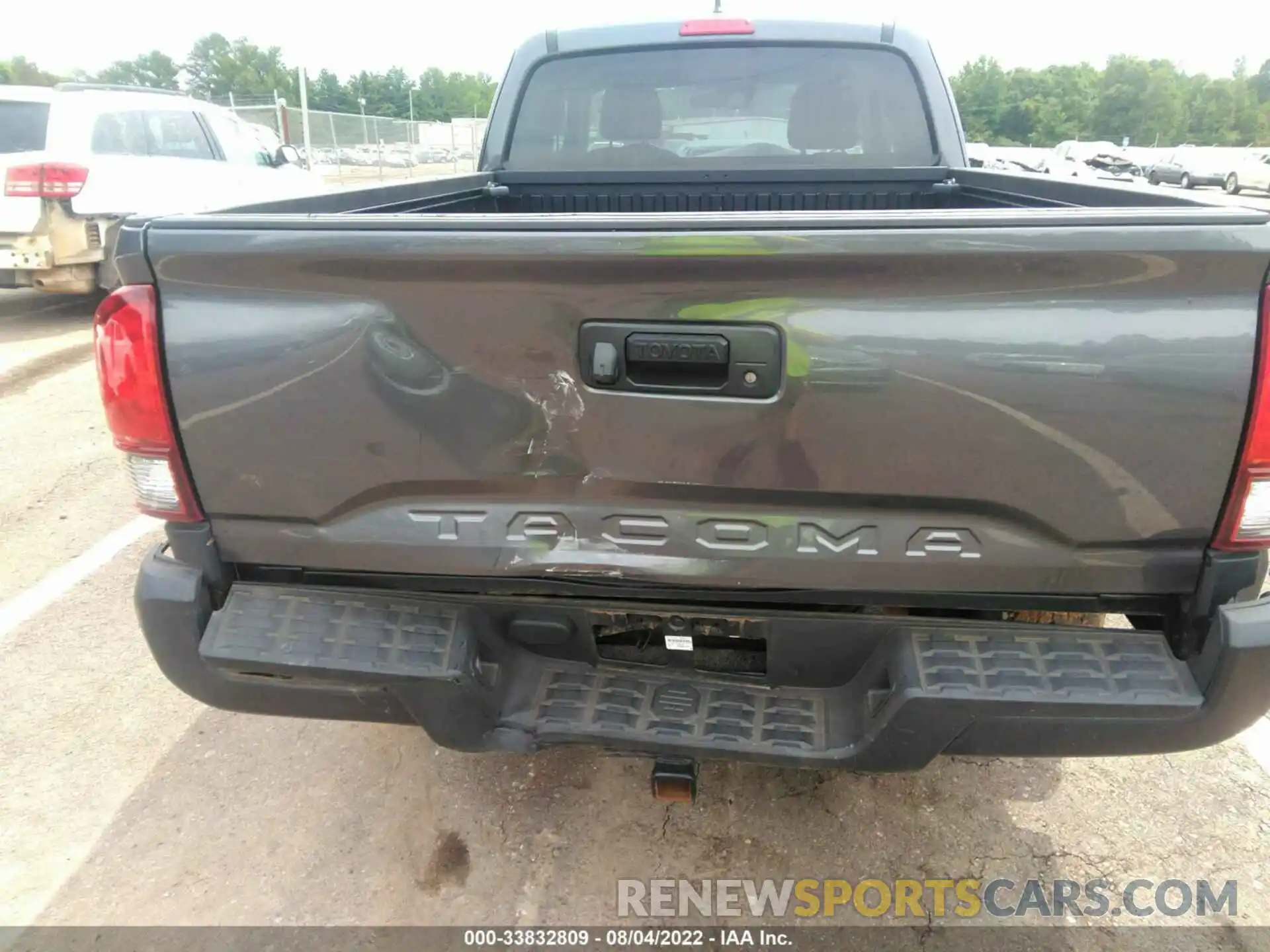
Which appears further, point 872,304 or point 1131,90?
point 1131,90

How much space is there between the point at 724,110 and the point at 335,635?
9.46ft

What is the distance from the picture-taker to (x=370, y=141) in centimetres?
3219

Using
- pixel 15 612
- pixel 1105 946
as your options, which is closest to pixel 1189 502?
pixel 1105 946

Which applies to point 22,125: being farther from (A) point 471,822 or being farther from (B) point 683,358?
(B) point 683,358

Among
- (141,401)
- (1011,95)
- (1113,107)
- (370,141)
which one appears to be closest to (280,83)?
(370,141)

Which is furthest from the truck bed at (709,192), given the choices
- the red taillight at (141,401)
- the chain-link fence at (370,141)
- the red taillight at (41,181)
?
the chain-link fence at (370,141)

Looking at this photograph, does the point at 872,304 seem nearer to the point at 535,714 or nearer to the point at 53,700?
the point at 535,714

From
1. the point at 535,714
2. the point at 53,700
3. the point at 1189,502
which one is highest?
the point at 1189,502

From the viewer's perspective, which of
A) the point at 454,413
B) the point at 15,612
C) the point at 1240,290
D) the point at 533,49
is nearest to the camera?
the point at 1240,290

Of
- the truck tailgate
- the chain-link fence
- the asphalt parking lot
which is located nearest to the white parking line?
the asphalt parking lot

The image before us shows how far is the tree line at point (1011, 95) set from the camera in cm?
6956

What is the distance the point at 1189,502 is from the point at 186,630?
2052 millimetres

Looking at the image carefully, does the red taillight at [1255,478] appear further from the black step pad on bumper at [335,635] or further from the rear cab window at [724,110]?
the rear cab window at [724,110]

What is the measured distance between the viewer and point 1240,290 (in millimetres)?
1484
